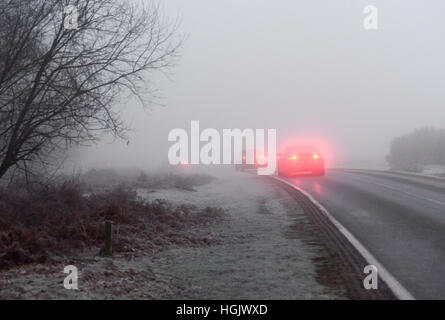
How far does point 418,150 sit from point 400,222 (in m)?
31.1

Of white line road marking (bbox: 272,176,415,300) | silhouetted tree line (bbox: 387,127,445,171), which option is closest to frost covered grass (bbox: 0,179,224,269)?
white line road marking (bbox: 272,176,415,300)

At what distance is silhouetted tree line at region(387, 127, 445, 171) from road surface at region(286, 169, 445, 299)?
17.5m

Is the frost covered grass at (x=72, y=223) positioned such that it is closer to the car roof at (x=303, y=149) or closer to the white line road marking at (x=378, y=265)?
the white line road marking at (x=378, y=265)

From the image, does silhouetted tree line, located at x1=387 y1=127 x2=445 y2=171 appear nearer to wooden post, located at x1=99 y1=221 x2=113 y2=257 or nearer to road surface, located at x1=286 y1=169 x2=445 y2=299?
road surface, located at x1=286 y1=169 x2=445 y2=299

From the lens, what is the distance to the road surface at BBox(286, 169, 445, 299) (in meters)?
7.20

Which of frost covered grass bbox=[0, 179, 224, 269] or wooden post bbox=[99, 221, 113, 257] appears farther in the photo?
wooden post bbox=[99, 221, 113, 257]

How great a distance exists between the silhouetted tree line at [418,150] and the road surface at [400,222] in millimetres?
17453

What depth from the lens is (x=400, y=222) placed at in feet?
37.7

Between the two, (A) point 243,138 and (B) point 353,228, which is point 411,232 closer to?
(B) point 353,228

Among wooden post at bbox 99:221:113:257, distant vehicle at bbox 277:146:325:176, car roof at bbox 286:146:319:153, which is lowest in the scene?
wooden post at bbox 99:221:113:257

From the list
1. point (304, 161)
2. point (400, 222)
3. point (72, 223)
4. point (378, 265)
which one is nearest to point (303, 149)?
point (304, 161)

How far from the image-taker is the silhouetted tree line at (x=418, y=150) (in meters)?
37.7

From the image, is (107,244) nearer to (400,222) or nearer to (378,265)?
(378,265)

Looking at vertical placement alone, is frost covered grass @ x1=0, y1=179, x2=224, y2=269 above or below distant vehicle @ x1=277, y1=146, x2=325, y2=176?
below
